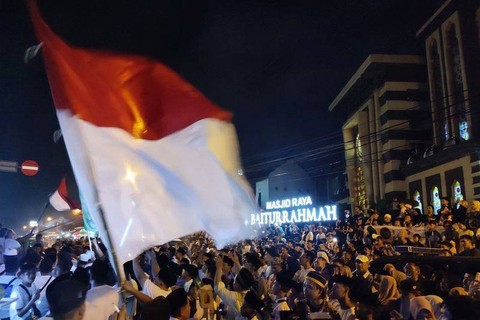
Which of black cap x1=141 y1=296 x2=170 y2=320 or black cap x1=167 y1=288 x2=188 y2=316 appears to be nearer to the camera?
black cap x1=141 y1=296 x2=170 y2=320

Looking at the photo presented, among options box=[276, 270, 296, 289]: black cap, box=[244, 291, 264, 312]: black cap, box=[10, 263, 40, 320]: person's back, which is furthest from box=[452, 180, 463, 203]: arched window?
box=[10, 263, 40, 320]: person's back

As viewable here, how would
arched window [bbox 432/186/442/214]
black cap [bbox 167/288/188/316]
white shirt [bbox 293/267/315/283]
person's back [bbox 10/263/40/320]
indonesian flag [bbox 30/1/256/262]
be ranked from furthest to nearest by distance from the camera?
1. arched window [bbox 432/186/442/214]
2. white shirt [bbox 293/267/315/283]
3. person's back [bbox 10/263/40/320]
4. black cap [bbox 167/288/188/316]
5. indonesian flag [bbox 30/1/256/262]

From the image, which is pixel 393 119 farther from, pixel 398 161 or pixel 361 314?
pixel 361 314

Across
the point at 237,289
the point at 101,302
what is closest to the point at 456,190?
the point at 237,289

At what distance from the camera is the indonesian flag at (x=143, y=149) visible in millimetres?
3582

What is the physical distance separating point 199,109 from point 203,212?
106cm

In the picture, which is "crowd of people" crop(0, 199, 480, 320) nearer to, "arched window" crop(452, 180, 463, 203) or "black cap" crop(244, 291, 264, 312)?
"black cap" crop(244, 291, 264, 312)

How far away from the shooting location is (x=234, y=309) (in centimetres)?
685

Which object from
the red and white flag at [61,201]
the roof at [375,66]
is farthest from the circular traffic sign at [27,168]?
the roof at [375,66]

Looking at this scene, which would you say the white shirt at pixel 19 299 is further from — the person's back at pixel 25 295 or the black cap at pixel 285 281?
the black cap at pixel 285 281

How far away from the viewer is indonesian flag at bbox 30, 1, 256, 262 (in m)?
3.58

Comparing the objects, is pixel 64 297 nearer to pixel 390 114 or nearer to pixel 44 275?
pixel 44 275

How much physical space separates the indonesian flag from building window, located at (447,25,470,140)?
83.7 ft

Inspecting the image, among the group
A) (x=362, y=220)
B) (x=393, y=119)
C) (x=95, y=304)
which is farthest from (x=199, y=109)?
(x=393, y=119)
